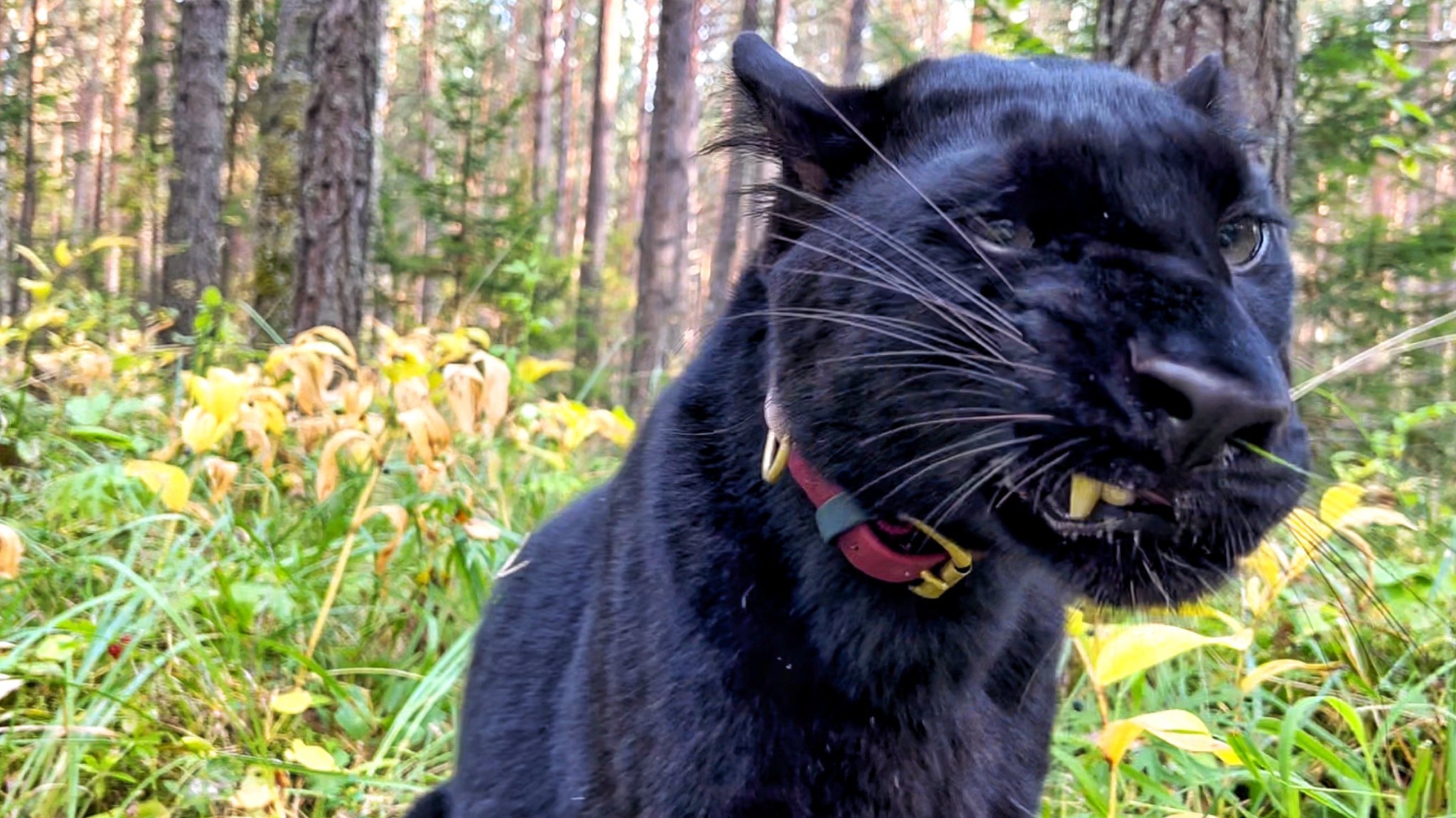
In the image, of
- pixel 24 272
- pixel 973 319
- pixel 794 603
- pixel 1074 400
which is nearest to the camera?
pixel 1074 400

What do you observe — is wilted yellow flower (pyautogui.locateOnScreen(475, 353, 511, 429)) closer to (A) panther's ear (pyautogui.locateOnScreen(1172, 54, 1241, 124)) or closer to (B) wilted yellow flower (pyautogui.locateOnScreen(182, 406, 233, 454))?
(B) wilted yellow flower (pyautogui.locateOnScreen(182, 406, 233, 454))

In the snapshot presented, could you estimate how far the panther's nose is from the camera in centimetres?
94

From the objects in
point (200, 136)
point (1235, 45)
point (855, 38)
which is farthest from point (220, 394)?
point (855, 38)

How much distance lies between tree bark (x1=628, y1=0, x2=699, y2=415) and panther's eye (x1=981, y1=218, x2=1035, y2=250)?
6700 mm

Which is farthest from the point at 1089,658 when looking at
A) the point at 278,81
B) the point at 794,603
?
the point at 278,81

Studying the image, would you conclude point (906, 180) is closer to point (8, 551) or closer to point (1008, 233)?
point (1008, 233)

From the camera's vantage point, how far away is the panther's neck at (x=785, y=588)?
138cm

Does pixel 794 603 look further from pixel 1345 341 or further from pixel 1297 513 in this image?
pixel 1345 341

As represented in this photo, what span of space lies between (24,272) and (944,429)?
13.2 meters

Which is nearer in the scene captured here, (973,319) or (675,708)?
(973,319)

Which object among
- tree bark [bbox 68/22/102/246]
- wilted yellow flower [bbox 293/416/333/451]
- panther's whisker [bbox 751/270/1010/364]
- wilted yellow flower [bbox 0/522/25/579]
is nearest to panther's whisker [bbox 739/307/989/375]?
panther's whisker [bbox 751/270/1010/364]

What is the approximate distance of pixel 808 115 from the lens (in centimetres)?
142

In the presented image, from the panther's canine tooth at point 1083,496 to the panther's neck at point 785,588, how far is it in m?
0.19

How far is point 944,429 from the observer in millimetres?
1187
